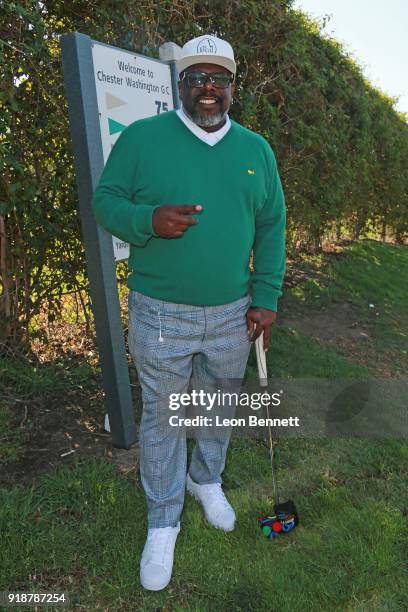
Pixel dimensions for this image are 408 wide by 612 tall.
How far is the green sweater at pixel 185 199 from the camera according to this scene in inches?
85.3

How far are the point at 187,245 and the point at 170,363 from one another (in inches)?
19.4

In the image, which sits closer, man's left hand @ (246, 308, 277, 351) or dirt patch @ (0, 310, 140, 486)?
man's left hand @ (246, 308, 277, 351)

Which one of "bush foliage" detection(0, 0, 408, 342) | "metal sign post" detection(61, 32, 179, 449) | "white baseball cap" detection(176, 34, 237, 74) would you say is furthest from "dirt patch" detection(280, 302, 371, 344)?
"white baseball cap" detection(176, 34, 237, 74)

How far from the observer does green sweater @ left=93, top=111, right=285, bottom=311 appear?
2166 mm

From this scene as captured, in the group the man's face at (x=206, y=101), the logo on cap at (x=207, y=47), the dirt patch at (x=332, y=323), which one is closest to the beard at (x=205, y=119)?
the man's face at (x=206, y=101)

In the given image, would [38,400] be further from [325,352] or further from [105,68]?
[325,352]

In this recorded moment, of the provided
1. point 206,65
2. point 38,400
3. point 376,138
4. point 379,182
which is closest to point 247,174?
point 206,65

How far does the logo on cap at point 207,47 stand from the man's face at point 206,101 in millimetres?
54

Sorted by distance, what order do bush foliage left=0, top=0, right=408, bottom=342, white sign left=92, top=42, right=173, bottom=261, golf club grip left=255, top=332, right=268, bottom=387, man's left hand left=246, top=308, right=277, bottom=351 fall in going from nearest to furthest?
man's left hand left=246, top=308, right=277, bottom=351 < golf club grip left=255, top=332, right=268, bottom=387 < white sign left=92, top=42, right=173, bottom=261 < bush foliage left=0, top=0, right=408, bottom=342

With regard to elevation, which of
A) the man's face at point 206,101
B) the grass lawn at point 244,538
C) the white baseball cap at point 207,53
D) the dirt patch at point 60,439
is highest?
the white baseball cap at point 207,53

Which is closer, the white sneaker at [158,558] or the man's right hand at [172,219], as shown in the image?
the man's right hand at [172,219]

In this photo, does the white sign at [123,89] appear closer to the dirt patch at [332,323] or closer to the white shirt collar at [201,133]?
the white shirt collar at [201,133]

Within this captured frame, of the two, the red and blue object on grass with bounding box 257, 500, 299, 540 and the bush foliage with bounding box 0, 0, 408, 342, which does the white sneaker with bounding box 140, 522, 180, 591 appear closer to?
the red and blue object on grass with bounding box 257, 500, 299, 540

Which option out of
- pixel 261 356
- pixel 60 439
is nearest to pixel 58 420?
pixel 60 439
